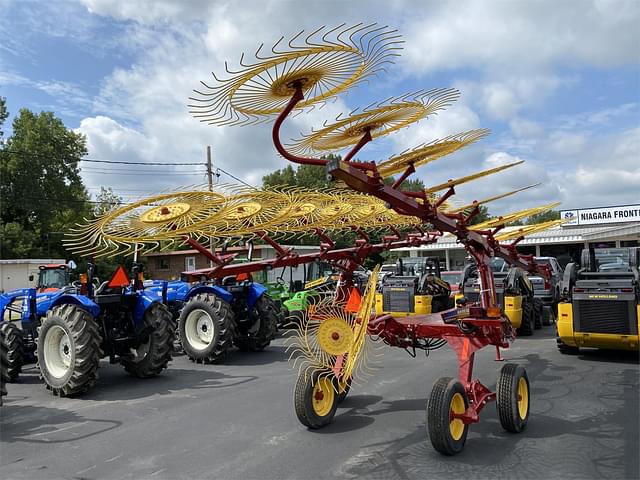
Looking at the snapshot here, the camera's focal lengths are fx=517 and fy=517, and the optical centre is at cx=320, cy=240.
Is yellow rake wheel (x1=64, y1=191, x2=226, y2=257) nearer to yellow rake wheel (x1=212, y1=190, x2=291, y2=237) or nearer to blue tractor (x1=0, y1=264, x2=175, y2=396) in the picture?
yellow rake wheel (x1=212, y1=190, x2=291, y2=237)

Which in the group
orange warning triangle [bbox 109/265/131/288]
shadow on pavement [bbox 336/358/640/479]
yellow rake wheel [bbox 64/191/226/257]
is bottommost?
shadow on pavement [bbox 336/358/640/479]

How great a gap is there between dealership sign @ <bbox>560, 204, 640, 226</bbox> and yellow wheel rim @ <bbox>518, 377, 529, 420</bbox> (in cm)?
3262

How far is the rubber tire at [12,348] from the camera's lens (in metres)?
8.08

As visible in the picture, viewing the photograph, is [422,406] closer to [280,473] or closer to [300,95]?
[280,473]

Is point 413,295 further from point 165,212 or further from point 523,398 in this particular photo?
point 165,212

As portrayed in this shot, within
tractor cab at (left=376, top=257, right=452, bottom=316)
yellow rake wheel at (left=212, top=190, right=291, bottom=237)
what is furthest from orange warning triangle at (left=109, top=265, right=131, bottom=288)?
tractor cab at (left=376, top=257, right=452, bottom=316)

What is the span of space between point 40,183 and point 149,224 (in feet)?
121

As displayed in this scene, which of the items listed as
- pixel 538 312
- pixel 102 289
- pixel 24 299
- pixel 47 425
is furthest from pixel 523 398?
pixel 538 312

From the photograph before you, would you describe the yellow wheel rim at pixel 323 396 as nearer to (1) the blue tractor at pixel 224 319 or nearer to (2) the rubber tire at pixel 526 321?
(1) the blue tractor at pixel 224 319

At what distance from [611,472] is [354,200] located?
4.75m

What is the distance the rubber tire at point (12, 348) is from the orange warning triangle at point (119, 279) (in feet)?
5.89

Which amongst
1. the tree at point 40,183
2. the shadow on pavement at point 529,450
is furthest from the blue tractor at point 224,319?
the tree at point 40,183

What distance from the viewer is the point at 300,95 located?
3.89 meters

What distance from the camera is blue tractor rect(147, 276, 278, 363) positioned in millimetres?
9508
